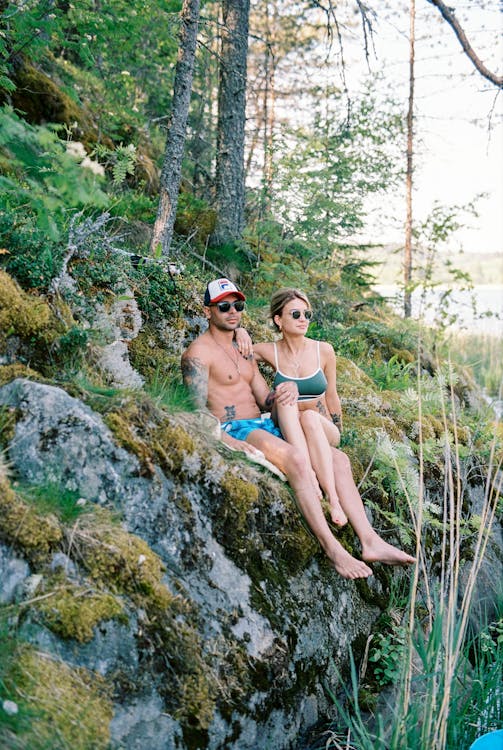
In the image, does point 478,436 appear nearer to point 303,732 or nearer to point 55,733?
point 303,732

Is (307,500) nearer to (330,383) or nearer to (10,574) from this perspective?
(330,383)

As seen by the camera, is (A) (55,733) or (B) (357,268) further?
(B) (357,268)

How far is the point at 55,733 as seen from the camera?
222 cm

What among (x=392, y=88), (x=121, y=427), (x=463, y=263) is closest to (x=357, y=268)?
(x=463, y=263)

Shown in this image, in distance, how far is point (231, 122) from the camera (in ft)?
25.4

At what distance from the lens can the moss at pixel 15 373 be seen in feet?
10.7

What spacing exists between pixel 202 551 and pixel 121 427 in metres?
0.76

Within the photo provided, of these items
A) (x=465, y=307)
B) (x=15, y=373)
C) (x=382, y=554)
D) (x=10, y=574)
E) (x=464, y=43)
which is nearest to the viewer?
(x=10, y=574)

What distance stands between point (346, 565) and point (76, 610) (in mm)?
1679

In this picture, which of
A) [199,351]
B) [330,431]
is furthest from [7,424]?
[330,431]

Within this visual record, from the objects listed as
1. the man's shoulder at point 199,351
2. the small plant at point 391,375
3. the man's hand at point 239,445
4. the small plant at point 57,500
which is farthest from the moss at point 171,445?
the small plant at point 391,375

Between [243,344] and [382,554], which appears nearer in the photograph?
[382,554]

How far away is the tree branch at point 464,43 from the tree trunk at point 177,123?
7.63 feet

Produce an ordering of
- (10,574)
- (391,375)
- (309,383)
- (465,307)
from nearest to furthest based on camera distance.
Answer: (10,574) → (309,383) → (391,375) → (465,307)
